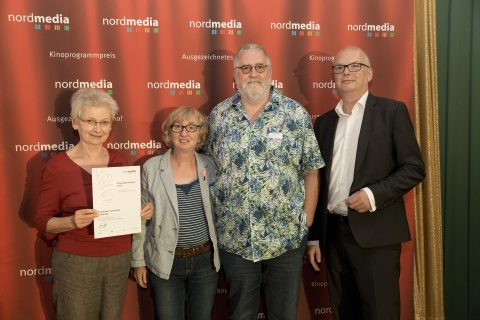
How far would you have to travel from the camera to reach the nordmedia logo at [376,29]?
2.94 meters

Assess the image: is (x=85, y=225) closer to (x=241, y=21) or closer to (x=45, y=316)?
(x=45, y=316)

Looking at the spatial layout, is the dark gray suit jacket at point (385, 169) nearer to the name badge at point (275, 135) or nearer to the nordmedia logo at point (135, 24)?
the name badge at point (275, 135)

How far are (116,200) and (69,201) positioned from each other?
0.27 meters

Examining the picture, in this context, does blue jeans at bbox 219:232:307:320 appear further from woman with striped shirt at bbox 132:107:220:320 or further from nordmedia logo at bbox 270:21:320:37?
nordmedia logo at bbox 270:21:320:37

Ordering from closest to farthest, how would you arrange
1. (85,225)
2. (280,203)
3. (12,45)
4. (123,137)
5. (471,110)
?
(85,225) → (280,203) → (12,45) → (123,137) → (471,110)

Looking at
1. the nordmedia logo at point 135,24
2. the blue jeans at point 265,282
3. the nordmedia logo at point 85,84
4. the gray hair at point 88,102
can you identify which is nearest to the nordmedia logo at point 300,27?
the nordmedia logo at point 135,24

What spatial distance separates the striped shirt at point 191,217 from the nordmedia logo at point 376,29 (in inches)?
73.2

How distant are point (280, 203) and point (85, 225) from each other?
1.07 metres

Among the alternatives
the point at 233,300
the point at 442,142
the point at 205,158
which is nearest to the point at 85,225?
the point at 205,158

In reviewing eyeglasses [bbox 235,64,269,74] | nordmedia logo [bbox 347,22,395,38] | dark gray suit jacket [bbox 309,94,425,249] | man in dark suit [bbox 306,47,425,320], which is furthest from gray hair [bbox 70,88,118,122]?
nordmedia logo [bbox 347,22,395,38]

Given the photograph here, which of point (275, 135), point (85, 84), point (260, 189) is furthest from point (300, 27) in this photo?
point (85, 84)

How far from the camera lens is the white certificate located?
1937 mm

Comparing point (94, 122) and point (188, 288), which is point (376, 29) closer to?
point (94, 122)

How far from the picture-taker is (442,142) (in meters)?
3.05
